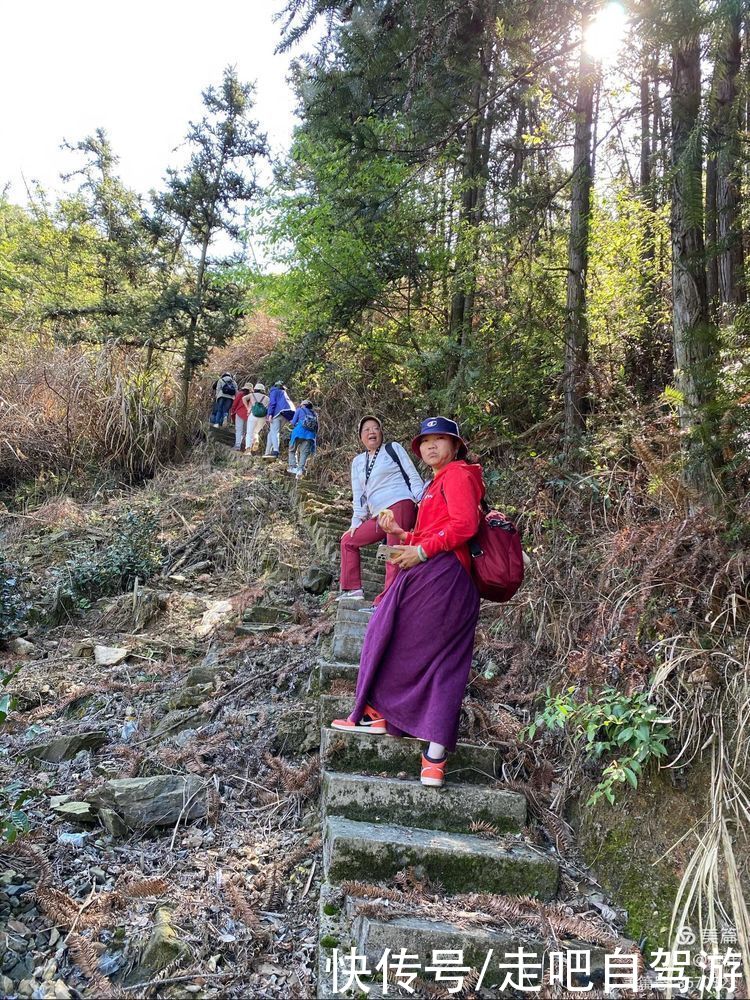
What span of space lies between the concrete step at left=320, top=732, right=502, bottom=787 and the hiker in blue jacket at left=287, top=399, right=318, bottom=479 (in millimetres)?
6688

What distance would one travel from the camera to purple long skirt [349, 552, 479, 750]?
10.8 feet

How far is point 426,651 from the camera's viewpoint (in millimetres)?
3359

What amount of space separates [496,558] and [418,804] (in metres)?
1.33

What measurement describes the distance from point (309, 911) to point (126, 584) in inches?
229

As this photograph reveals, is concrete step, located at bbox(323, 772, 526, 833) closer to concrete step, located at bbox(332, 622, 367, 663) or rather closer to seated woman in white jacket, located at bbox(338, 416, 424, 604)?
concrete step, located at bbox(332, 622, 367, 663)

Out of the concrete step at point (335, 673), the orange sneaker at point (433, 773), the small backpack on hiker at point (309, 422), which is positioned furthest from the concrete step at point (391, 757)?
the small backpack on hiker at point (309, 422)

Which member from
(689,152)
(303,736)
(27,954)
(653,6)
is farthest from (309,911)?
(653,6)

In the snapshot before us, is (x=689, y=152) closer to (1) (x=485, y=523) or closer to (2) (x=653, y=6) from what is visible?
(2) (x=653, y=6)

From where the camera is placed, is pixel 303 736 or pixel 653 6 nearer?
pixel 653 6

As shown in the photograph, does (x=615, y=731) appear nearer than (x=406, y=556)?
Yes

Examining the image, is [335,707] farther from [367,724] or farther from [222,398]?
[222,398]

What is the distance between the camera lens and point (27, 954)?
2.46m

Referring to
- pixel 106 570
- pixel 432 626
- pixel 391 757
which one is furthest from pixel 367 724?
pixel 106 570

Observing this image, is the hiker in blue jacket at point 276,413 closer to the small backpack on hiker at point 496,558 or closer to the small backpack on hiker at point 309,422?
the small backpack on hiker at point 309,422
